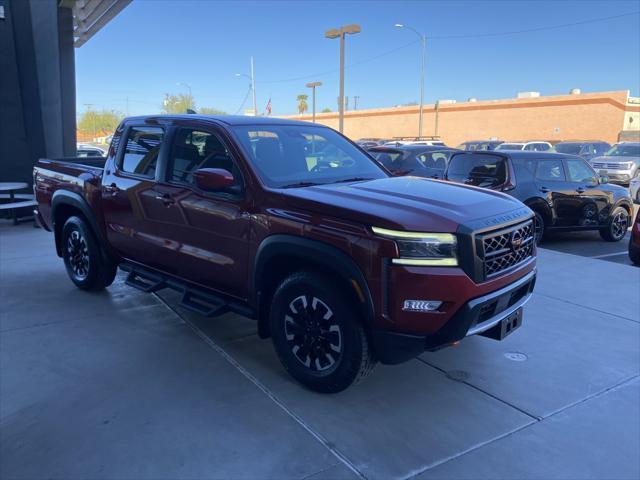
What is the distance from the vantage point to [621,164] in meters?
19.6

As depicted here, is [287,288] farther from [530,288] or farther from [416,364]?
[530,288]

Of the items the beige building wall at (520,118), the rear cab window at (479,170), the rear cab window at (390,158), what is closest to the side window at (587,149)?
the rear cab window at (390,158)

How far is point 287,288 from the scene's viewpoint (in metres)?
3.55

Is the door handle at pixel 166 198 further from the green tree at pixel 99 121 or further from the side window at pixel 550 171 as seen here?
the green tree at pixel 99 121

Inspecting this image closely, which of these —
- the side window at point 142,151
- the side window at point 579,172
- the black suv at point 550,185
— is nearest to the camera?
the side window at point 142,151

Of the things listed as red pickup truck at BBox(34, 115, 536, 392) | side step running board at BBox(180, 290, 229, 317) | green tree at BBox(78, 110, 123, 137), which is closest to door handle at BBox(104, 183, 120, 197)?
red pickup truck at BBox(34, 115, 536, 392)

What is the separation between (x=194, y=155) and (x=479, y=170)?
627 cm

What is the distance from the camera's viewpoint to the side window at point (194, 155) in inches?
160

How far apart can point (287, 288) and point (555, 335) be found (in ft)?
8.86

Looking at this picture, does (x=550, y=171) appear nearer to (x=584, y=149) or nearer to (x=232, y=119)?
(x=232, y=119)

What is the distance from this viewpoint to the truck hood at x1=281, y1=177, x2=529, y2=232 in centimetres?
308

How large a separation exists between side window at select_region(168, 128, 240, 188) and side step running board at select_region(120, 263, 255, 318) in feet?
3.04

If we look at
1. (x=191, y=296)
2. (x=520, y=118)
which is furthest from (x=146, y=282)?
(x=520, y=118)

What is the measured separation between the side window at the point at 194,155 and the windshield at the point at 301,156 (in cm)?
20
